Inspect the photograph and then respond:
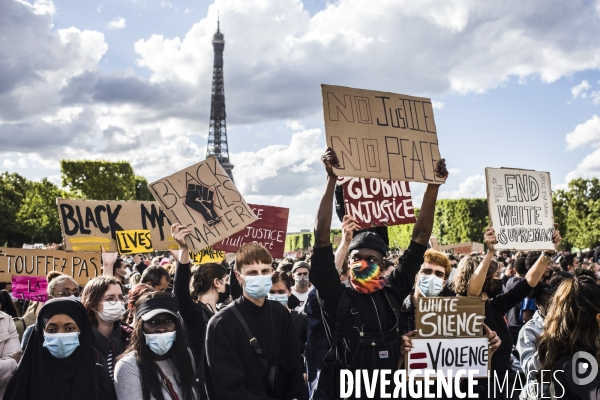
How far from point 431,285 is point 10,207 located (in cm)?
5707

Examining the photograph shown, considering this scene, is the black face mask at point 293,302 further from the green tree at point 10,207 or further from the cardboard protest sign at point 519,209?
the green tree at point 10,207

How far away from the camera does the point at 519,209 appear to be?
6.16 m

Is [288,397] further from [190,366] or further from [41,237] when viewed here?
[41,237]

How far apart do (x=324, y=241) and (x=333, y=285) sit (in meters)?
0.27

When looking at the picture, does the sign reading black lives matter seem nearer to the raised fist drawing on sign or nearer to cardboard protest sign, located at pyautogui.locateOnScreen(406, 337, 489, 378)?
cardboard protest sign, located at pyautogui.locateOnScreen(406, 337, 489, 378)

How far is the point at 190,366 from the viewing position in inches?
153

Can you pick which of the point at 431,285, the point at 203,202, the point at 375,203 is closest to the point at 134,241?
the point at 203,202

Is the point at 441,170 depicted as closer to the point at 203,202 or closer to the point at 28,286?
the point at 203,202

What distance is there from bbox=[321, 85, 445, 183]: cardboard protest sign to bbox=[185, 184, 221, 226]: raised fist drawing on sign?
190cm

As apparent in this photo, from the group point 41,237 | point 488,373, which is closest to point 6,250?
point 488,373

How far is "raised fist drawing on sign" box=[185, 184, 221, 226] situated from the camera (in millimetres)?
5820

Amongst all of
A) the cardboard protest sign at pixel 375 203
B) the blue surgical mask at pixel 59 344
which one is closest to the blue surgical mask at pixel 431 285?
the cardboard protest sign at pixel 375 203

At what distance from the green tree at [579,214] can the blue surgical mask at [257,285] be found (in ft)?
161

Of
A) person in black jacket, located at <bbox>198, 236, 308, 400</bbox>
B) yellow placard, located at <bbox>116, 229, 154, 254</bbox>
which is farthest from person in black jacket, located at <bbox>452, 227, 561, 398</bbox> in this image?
yellow placard, located at <bbox>116, 229, 154, 254</bbox>
